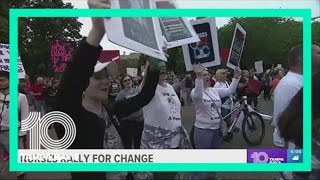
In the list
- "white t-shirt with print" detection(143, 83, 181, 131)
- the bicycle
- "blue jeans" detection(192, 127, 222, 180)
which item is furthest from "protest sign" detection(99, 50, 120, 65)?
the bicycle

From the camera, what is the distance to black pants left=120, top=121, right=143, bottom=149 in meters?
2.97

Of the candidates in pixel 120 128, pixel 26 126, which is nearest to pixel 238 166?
pixel 120 128

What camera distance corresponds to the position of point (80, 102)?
271cm

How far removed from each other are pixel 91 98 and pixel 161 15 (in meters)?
0.62

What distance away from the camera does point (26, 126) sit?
2871mm

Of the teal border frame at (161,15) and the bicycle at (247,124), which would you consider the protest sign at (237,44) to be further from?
the bicycle at (247,124)

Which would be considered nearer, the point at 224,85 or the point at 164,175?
the point at 164,175

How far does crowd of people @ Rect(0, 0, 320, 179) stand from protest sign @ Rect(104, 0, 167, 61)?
0.22 ft

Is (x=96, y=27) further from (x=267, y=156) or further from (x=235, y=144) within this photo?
(x=267, y=156)

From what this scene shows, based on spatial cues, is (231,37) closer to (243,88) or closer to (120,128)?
(243,88)

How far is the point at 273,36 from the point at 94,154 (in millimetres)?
1274

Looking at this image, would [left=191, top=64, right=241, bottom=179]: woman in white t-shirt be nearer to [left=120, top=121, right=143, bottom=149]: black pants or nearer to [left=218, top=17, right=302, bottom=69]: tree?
[left=218, top=17, right=302, bottom=69]: tree

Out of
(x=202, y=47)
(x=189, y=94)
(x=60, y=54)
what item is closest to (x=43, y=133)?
(x=60, y=54)

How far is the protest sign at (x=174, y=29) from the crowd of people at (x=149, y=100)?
0.53ft
